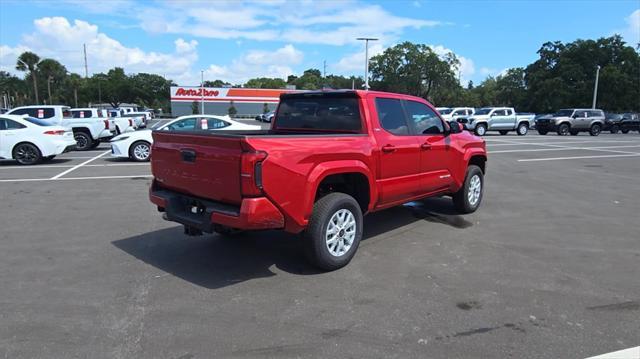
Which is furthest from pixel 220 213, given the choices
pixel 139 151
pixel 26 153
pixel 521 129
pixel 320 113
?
pixel 521 129

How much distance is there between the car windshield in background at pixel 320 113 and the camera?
219 inches

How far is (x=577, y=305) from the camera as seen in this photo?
420 centimetres

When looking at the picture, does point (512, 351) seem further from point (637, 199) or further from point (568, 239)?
point (637, 199)

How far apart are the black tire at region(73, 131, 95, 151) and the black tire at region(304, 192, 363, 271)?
54.0 ft

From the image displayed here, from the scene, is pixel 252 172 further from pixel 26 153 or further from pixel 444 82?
pixel 444 82

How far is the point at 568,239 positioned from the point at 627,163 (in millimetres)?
12048

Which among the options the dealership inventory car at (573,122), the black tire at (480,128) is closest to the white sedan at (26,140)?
the black tire at (480,128)

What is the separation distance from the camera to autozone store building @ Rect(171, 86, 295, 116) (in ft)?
251

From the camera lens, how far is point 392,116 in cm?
591

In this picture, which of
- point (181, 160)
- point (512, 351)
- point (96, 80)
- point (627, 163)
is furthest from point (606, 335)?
point (96, 80)

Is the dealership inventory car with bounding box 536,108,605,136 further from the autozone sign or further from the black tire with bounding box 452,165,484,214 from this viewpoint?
the autozone sign

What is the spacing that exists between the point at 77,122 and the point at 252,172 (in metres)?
17.0

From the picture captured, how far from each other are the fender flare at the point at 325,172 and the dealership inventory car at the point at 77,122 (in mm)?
16308

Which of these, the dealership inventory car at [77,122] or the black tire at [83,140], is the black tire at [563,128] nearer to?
the dealership inventory car at [77,122]
